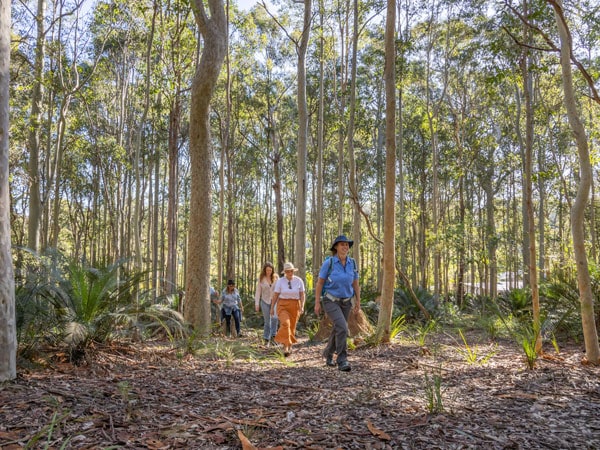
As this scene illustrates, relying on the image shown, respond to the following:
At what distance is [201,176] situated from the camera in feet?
24.8

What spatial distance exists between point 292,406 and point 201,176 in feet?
15.7

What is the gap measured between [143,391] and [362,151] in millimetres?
21755

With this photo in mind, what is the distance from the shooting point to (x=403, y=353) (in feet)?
21.6

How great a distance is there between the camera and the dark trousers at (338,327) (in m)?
5.50

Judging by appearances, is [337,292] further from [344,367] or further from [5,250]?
[5,250]

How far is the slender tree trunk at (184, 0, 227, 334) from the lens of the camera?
7.27m

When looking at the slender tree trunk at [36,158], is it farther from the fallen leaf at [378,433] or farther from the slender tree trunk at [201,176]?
the fallen leaf at [378,433]

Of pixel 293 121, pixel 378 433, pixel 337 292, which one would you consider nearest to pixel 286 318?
pixel 337 292

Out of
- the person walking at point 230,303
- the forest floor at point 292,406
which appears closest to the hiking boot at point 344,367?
the forest floor at point 292,406

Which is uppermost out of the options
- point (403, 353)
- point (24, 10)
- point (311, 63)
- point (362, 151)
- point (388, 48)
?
point (311, 63)

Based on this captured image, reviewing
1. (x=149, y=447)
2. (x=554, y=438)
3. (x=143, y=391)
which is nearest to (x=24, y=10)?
(x=143, y=391)

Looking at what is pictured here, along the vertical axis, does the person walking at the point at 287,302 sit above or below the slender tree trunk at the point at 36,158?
below

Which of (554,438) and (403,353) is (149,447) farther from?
(403,353)

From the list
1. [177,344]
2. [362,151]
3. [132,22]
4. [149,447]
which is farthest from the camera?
[362,151]
